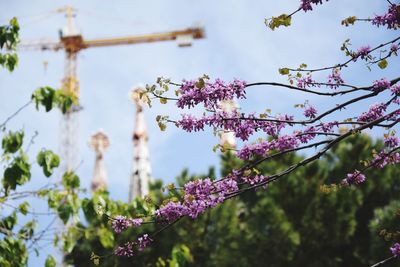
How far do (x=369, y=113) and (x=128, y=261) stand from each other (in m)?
15.7

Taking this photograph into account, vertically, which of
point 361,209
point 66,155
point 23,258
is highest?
point 66,155

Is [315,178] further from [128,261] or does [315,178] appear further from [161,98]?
[161,98]

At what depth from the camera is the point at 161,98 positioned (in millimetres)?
4047

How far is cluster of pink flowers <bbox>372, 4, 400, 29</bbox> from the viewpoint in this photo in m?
4.11

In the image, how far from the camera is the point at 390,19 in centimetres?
412

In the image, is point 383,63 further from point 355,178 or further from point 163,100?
point 163,100

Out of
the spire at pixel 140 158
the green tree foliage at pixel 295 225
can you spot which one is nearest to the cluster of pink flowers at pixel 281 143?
the green tree foliage at pixel 295 225

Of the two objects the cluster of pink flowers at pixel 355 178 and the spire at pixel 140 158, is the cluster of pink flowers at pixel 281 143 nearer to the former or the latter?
the cluster of pink flowers at pixel 355 178

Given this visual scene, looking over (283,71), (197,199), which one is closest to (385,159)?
(283,71)

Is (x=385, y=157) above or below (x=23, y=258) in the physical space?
below

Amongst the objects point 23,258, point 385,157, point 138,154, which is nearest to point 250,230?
point 23,258

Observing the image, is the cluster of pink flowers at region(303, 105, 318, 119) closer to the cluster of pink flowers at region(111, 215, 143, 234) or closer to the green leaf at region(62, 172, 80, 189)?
the cluster of pink flowers at region(111, 215, 143, 234)

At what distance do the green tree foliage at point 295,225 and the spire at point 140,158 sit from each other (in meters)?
15.5

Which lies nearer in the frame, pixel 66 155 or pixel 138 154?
pixel 138 154
